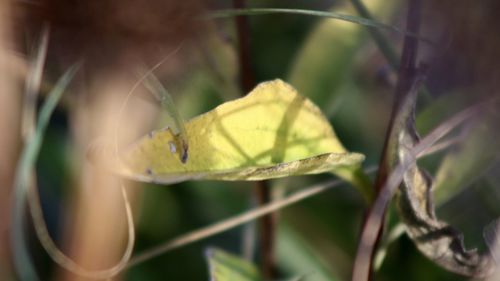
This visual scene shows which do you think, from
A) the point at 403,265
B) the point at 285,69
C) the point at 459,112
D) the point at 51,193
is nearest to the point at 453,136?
the point at 459,112

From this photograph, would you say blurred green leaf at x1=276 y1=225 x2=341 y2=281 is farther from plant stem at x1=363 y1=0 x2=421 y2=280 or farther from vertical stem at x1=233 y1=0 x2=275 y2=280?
plant stem at x1=363 y1=0 x2=421 y2=280

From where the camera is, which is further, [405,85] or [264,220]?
[264,220]

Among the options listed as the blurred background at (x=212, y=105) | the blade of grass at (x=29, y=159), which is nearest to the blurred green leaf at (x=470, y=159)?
the blurred background at (x=212, y=105)

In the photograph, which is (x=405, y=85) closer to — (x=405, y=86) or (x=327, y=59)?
(x=405, y=86)

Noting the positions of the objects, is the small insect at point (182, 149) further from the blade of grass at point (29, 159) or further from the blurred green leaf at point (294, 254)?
the blurred green leaf at point (294, 254)

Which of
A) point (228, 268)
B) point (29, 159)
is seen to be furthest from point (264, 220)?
point (29, 159)

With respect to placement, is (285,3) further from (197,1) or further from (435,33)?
(435,33)
